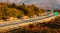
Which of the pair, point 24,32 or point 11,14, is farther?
point 11,14

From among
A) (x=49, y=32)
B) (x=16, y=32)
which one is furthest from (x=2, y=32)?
(x=49, y=32)

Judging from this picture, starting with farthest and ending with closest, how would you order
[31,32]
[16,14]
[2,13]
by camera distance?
[16,14]
[2,13]
[31,32]

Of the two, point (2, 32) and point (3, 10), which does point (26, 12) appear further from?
point (2, 32)

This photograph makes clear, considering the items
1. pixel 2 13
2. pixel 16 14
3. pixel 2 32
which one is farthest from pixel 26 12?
pixel 2 32

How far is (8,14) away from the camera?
198 feet

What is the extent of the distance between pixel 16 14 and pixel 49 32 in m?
39.2

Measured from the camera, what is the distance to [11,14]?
201ft

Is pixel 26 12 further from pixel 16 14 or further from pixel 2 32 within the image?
pixel 2 32

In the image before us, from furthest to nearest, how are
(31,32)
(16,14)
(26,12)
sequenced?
(26,12) → (16,14) → (31,32)

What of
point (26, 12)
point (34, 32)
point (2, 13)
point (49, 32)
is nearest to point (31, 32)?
point (34, 32)

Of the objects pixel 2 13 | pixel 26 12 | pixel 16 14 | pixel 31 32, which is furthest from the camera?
pixel 26 12

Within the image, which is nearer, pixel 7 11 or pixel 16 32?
pixel 16 32

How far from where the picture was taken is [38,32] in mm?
24625

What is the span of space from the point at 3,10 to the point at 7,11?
1.23m
